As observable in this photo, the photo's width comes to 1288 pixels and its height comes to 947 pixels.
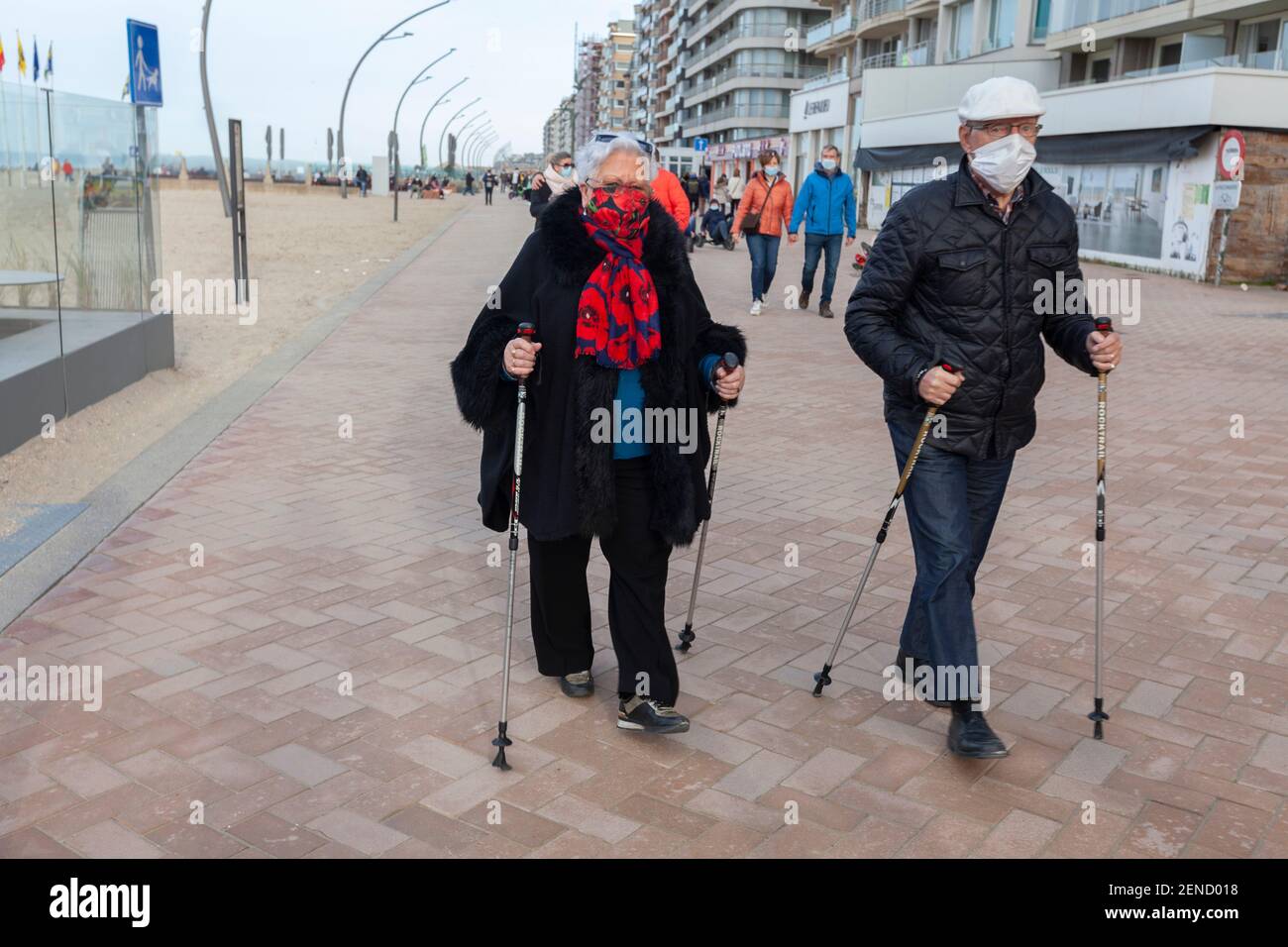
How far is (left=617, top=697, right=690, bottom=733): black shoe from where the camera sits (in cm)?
393

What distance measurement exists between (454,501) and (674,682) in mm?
2966

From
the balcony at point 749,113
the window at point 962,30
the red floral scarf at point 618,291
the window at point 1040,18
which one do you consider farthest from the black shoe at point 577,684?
the balcony at point 749,113

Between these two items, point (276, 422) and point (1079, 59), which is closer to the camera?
point (276, 422)

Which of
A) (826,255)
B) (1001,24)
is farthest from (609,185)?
(1001,24)

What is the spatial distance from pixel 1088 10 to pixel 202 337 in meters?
30.9

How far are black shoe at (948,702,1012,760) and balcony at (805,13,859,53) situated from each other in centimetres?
5720

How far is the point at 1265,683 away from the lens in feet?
14.6

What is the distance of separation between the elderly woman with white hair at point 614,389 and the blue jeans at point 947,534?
0.66 meters

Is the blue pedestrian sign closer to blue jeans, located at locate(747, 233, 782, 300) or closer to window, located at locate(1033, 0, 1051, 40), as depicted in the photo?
blue jeans, located at locate(747, 233, 782, 300)

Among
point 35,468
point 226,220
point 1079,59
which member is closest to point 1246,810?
point 35,468

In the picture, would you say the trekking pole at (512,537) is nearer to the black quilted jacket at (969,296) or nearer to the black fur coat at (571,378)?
the black fur coat at (571,378)

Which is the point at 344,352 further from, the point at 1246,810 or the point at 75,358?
the point at 1246,810

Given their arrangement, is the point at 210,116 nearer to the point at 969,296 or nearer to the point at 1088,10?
the point at 1088,10

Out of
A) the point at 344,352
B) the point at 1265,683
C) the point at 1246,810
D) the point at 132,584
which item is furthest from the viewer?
the point at 344,352
